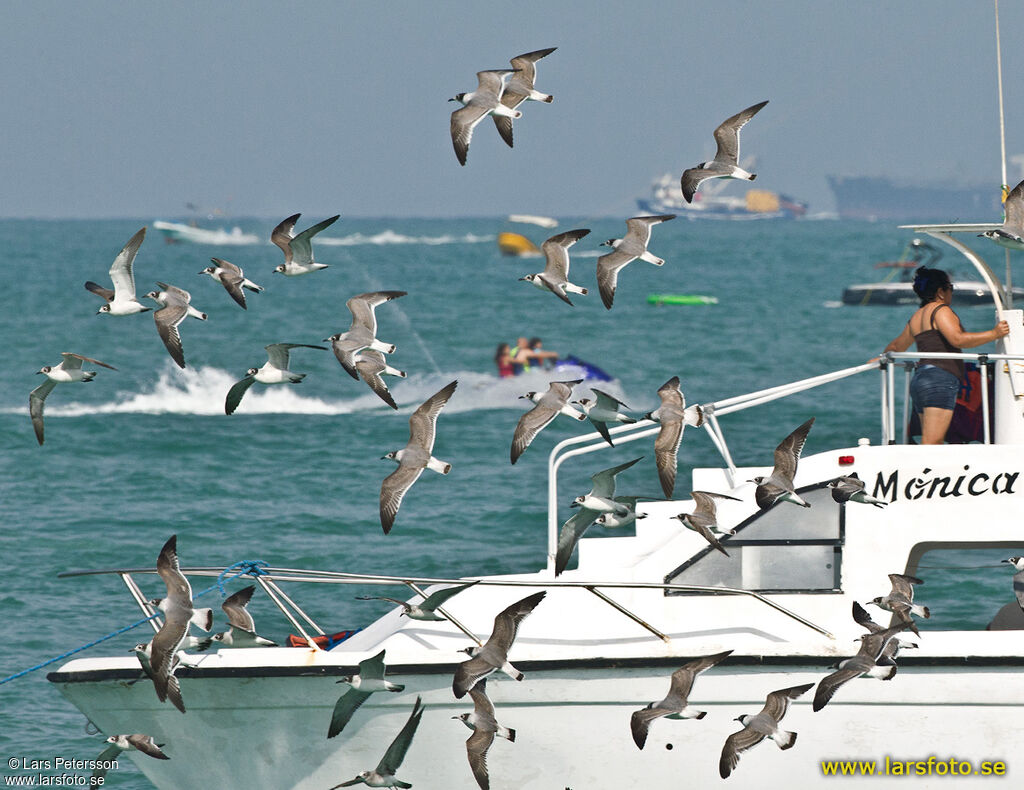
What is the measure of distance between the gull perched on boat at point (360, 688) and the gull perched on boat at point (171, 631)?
0.98 meters

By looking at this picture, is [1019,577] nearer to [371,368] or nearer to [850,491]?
[850,491]

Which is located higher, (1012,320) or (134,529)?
(1012,320)

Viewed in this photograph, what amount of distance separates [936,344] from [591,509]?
2.89 m

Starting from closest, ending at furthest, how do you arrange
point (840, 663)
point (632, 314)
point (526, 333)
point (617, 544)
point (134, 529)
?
point (840, 663) < point (617, 544) < point (134, 529) < point (526, 333) < point (632, 314)

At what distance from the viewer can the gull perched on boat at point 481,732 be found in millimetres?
10219

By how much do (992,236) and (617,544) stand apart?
12.6 feet

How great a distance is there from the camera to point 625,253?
42.8 feet

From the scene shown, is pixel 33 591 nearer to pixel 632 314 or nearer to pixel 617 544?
pixel 617 544

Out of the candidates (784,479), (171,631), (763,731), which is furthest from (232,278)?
(763,731)

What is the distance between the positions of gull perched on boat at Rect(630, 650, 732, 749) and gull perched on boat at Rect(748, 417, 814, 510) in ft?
4.70

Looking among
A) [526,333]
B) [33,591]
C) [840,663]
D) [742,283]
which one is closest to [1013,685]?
[840,663]

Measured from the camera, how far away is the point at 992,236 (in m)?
12.1

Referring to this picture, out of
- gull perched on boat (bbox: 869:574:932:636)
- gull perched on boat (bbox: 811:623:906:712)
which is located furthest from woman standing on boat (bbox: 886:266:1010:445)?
gull perched on boat (bbox: 811:623:906:712)

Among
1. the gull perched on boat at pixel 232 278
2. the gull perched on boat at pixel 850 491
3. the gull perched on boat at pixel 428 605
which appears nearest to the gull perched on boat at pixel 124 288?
the gull perched on boat at pixel 232 278
